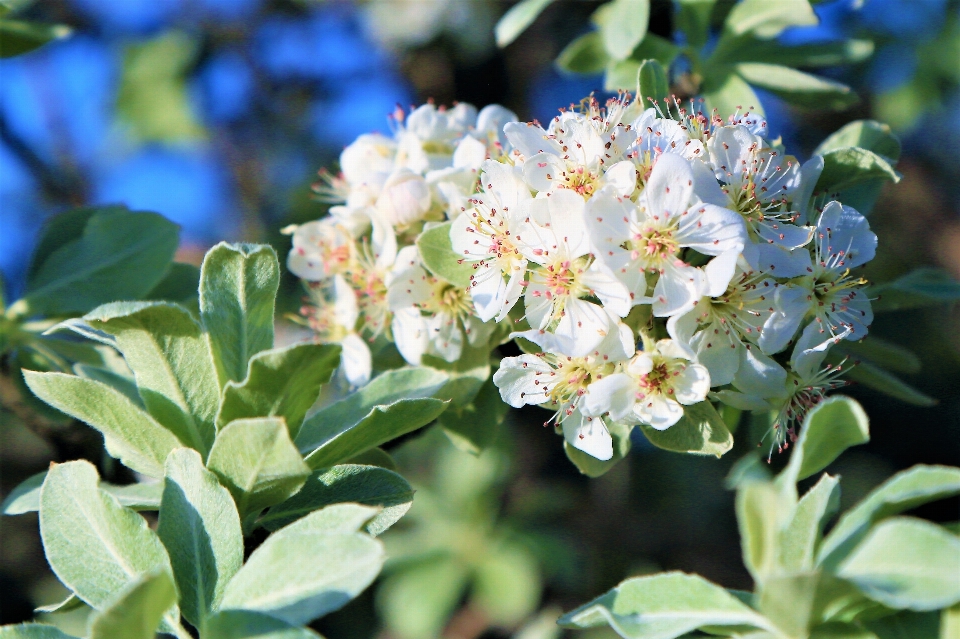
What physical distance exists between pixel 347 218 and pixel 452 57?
306cm

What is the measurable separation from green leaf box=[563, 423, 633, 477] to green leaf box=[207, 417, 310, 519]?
0.45 m

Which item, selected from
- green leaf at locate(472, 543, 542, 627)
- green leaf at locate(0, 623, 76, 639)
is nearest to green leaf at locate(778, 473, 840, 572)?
green leaf at locate(0, 623, 76, 639)

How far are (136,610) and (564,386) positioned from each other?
665mm

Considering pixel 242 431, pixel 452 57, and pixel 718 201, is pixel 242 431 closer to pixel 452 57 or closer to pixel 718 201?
pixel 718 201

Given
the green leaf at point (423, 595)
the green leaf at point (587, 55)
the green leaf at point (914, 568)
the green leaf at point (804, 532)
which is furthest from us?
the green leaf at point (423, 595)

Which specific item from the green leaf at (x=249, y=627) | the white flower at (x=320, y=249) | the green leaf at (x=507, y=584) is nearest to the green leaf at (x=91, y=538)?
the green leaf at (x=249, y=627)

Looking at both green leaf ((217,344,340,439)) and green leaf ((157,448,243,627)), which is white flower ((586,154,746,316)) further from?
green leaf ((157,448,243,627))

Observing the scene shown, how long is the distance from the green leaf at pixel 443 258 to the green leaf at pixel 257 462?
1.36ft

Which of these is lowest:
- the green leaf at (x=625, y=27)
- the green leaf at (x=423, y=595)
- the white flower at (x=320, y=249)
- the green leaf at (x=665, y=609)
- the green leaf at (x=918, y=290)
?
the green leaf at (x=423, y=595)

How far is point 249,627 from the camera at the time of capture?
0.85m

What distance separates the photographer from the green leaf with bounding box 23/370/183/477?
1.05 m

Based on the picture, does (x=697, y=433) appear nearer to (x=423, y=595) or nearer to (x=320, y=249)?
(x=320, y=249)

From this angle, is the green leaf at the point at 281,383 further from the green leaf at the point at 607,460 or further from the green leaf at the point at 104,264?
the green leaf at the point at 104,264

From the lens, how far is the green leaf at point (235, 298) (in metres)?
1.10
